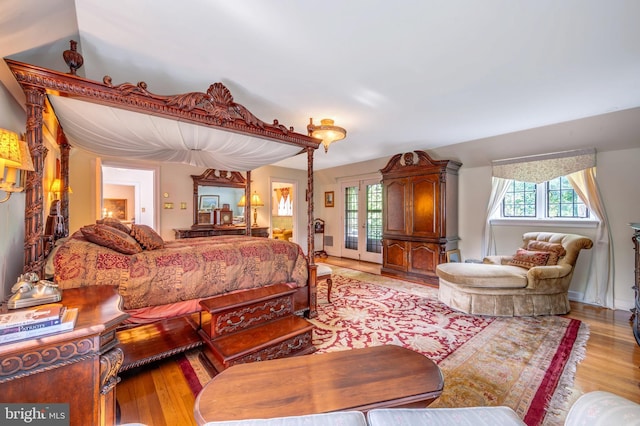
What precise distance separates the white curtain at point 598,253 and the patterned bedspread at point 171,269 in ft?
13.6

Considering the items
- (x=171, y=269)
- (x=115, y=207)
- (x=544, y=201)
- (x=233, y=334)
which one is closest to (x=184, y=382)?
(x=233, y=334)

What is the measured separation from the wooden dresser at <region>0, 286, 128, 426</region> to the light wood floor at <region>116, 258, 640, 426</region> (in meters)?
0.58

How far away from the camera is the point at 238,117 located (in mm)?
2402

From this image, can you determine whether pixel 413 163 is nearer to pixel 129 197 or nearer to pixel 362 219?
pixel 362 219

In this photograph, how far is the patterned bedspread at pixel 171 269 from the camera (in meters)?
1.86

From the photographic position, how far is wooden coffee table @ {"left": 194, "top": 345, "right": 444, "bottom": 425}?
107cm

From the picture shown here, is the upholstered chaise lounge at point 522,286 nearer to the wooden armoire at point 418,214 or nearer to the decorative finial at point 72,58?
the wooden armoire at point 418,214

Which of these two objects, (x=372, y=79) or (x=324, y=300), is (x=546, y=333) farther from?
(x=372, y=79)

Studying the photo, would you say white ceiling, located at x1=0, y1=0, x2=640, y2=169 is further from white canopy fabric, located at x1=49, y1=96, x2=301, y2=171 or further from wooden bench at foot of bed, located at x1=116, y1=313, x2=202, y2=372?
wooden bench at foot of bed, located at x1=116, y1=313, x2=202, y2=372

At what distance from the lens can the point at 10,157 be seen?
4.21 ft

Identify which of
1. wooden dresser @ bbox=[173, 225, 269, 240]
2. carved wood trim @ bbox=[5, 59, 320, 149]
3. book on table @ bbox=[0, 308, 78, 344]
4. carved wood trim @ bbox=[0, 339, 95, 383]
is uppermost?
carved wood trim @ bbox=[5, 59, 320, 149]

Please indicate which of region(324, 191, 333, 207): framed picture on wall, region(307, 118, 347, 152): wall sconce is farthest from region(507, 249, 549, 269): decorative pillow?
region(324, 191, 333, 207): framed picture on wall

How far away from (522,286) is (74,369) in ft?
13.1

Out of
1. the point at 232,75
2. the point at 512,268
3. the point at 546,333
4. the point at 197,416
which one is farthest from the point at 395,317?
the point at 232,75
